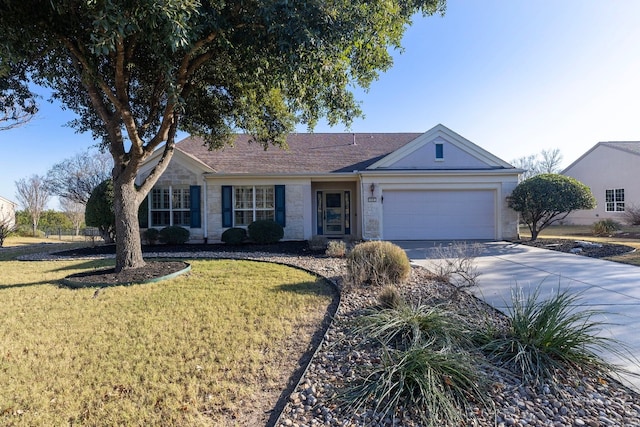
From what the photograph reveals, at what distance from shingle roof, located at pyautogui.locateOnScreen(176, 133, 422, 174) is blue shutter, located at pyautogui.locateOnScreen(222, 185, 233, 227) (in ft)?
2.71

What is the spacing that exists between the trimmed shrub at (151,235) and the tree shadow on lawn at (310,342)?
29.3ft

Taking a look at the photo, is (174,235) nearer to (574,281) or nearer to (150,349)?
(150,349)

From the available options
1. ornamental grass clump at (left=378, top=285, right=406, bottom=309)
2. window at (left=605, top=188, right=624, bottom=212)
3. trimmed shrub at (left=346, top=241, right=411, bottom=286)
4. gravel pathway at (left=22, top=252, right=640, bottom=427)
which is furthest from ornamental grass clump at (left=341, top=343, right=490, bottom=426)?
window at (left=605, top=188, right=624, bottom=212)

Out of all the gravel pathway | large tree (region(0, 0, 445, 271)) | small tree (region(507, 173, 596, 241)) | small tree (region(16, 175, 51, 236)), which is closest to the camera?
the gravel pathway

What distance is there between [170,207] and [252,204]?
3.51 meters

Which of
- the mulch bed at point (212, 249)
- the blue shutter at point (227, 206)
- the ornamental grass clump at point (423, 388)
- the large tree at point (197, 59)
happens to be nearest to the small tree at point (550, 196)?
the large tree at point (197, 59)

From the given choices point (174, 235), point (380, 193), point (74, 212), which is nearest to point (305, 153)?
point (380, 193)

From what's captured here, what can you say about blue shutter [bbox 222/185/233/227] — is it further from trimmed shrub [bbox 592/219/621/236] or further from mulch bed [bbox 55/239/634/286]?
trimmed shrub [bbox 592/219/621/236]

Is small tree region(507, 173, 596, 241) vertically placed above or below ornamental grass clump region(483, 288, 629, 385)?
above

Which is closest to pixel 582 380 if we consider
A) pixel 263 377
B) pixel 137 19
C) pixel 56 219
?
pixel 263 377

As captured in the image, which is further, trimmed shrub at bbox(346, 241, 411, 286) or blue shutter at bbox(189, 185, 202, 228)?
blue shutter at bbox(189, 185, 202, 228)

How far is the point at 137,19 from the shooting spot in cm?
488

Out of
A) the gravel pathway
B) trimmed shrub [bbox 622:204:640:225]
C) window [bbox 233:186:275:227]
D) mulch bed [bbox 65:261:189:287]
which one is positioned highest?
window [bbox 233:186:275:227]

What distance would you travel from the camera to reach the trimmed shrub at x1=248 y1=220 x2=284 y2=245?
13.0 m
